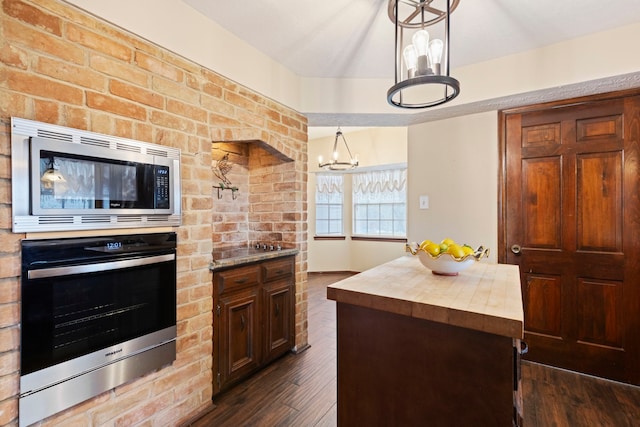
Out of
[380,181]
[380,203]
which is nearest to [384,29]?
[380,181]

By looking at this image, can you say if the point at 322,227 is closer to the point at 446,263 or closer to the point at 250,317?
the point at 250,317

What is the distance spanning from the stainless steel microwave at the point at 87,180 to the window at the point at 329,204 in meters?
4.59

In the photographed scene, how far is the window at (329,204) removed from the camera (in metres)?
6.32

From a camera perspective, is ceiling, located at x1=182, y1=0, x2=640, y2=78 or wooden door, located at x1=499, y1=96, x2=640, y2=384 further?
wooden door, located at x1=499, y1=96, x2=640, y2=384

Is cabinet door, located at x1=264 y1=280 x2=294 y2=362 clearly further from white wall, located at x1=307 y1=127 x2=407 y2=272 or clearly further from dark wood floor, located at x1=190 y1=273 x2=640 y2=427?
white wall, located at x1=307 y1=127 x2=407 y2=272

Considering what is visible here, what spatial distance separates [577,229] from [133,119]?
10.9 ft

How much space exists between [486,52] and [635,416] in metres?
2.74

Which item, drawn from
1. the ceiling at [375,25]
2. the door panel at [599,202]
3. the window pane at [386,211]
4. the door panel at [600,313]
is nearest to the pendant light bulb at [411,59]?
the ceiling at [375,25]

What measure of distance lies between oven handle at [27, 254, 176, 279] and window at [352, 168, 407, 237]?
4667 mm

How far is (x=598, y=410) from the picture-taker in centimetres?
203

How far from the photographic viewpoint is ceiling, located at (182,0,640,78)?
72.2 inches

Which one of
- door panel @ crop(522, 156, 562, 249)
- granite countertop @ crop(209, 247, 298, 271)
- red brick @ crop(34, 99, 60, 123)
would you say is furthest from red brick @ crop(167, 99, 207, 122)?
door panel @ crop(522, 156, 562, 249)

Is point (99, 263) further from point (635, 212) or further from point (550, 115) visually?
point (635, 212)

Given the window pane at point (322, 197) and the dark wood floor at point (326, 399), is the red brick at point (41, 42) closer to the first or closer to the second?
the dark wood floor at point (326, 399)
